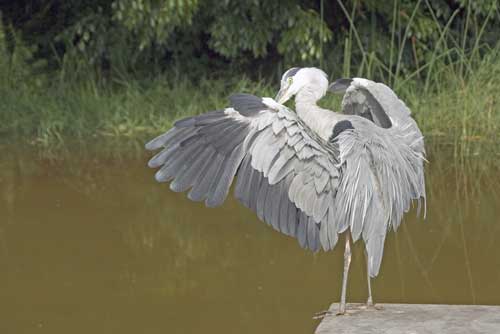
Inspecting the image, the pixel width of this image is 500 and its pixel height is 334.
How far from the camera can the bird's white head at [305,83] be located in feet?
15.5

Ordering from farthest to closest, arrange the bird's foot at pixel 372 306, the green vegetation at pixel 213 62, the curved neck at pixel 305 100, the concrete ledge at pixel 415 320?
the green vegetation at pixel 213 62 < the curved neck at pixel 305 100 < the bird's foot at pixel 372 306 < the concrete ledge at pixel 415 320

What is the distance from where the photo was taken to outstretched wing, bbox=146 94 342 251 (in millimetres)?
4078

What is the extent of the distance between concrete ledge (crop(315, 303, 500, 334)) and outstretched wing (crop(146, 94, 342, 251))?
1.00ft

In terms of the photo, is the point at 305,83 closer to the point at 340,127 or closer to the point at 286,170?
the point at 340,127

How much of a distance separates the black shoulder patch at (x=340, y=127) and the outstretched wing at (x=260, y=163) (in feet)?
0.54

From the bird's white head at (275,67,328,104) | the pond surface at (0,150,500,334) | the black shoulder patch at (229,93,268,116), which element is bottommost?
the pond surface at (0,150,500,334)

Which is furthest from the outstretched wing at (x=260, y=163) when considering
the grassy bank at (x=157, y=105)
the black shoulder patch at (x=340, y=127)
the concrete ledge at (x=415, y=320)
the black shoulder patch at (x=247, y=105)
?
the grassy bank at (x=157, y=105)

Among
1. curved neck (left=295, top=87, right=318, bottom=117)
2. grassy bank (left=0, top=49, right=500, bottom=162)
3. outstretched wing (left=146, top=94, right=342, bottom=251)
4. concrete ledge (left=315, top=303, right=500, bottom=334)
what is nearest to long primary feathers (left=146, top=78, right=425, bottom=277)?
outstretched wing (left=146, top=94, right=342, bottom=251)

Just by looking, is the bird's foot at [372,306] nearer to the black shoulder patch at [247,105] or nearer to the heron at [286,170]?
the heron at [286,170]

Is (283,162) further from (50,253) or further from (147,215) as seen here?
(147,215)

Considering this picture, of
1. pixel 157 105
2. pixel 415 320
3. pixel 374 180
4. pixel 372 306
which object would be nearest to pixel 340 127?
pixel 374 180

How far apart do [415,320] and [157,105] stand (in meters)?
5.88

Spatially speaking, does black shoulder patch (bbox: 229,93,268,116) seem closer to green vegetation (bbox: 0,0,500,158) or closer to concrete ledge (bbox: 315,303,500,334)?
concrete ledge (bbox: 315,303,500,334)

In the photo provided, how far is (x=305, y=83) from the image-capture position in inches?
187
